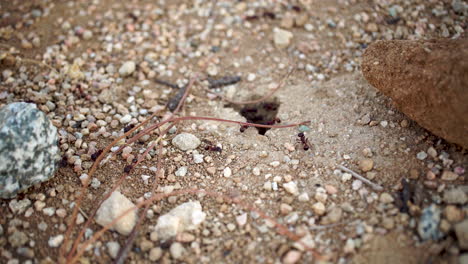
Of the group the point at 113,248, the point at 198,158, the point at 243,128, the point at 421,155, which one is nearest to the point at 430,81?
the point at 421,155

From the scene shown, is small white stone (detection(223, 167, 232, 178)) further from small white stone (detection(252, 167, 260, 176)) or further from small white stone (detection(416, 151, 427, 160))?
small white stone (detection(416, 151, 427, 160))

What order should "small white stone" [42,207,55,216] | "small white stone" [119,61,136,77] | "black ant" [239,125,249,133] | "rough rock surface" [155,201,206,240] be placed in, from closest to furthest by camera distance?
"rough rock surface" [155,201,206,240]
"small white stone" [42,207,55,216]
"black ant" [239,125,249,133]
"small white stone" [119,61,136,77]

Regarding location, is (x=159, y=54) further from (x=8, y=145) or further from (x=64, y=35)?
(x=8, y=145)

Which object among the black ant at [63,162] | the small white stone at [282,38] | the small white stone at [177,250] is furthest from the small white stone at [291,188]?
the small white stone at [282,38]

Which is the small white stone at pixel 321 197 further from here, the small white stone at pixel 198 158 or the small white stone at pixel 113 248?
the small white stone at pixel 113 248

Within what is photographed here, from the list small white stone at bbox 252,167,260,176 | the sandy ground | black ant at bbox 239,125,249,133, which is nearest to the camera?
the sandy ground

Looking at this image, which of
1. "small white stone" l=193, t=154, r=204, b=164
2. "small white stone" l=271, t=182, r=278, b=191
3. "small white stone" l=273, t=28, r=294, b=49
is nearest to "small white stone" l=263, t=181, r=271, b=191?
"small white stone" l=271, t=182, r=278, b=191
